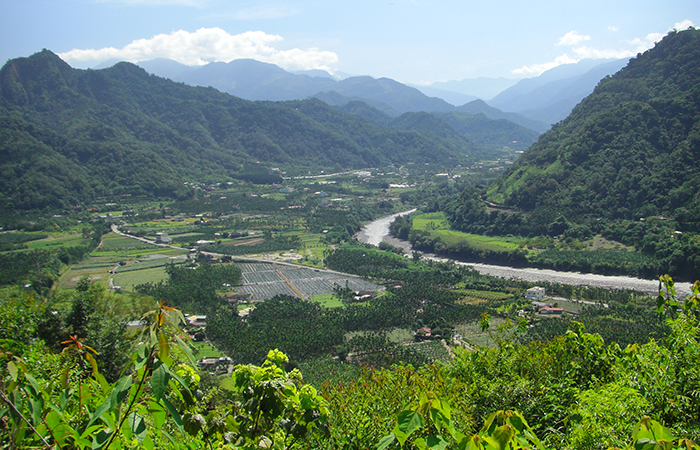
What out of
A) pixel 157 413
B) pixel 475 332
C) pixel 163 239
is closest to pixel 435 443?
pixel 157 413

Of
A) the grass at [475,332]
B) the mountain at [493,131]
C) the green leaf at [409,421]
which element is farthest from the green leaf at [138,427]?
the mountain at [493,131]

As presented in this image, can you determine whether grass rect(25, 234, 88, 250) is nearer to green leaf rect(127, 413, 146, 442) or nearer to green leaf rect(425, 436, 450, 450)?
green leaf rect(127, 413, 146, 442)

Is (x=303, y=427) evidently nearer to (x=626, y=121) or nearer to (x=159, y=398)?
(x=159, y=398)

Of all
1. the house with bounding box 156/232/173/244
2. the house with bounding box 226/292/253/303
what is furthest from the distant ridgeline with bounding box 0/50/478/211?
the house with bounding box 226/292/253/303

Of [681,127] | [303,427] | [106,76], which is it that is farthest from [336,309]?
[106,76]

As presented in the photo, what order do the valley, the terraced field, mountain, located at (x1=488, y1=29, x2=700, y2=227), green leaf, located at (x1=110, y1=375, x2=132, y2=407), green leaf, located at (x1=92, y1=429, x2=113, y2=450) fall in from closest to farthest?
green leaf, located at (x1=110, y1=375, x2=132, y2=407) < green leaf, located at (x1=92, y1=429, x2=113, y2=450) < the valley < the terraced field < mountain, located at (x1=488, y1=29, x2=700, y2=227)

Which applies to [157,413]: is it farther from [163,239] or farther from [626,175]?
[626,175]
